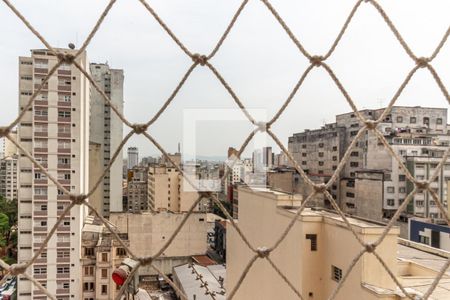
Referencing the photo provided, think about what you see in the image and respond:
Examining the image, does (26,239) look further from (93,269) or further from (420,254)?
(420,254)

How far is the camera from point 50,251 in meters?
6.44

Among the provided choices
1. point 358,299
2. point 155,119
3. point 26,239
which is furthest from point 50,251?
point 155,119

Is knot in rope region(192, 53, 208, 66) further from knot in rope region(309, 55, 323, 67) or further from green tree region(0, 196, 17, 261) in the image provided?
green tree region(0, 196, 17, 261)

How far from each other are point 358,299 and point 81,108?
5.90 meters

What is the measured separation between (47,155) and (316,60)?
632 cm

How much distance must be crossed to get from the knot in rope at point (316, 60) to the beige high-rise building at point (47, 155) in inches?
235

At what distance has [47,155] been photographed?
20.3 feet

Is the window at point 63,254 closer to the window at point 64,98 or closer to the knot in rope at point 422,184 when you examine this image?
the window at point 64,98

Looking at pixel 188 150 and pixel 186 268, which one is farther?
pixel 186 268

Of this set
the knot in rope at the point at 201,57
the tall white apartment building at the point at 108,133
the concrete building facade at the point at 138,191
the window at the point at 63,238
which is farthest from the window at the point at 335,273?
the concrete building facade at the point at 138,191

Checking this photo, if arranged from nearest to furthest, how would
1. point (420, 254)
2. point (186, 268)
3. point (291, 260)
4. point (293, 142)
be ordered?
point (291, 260), point (420, 254), point (186, 268), point (293, 142)

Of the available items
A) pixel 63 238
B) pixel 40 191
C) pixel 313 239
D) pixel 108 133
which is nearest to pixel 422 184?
pixel 313 239

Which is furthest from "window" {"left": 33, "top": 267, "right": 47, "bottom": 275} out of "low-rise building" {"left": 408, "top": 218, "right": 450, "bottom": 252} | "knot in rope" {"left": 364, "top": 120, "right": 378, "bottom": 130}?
"knot in rope" {"left": 364, "top": 120, "right": 378, "bottom": 130}

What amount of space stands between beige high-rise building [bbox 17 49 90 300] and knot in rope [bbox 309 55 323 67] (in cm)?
597
